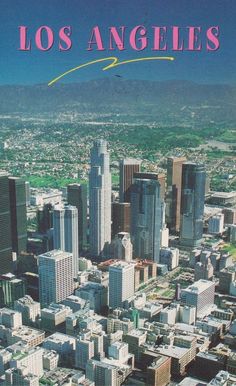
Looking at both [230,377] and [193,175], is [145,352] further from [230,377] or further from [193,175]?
[193,175]

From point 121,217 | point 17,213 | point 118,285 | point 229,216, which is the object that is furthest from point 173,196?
point 118,285

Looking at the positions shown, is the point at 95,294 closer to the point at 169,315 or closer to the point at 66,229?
the point at 169,315

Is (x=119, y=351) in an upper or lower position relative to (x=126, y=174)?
lower

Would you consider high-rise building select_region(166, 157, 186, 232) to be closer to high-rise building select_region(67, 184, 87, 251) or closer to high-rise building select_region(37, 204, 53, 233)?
Answer: high-rise building select_region(67, 184, 87, 251)

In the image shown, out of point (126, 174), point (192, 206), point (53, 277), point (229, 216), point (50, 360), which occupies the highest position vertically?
point (126, 174)

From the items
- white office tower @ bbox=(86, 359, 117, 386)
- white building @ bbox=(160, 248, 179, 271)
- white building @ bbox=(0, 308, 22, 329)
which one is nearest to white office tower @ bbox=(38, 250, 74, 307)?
white building @ bbox=(0, 308, 22, 329)

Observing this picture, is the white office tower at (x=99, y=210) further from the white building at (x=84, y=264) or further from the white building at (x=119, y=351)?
the white building at (x=119, y=351)
